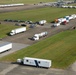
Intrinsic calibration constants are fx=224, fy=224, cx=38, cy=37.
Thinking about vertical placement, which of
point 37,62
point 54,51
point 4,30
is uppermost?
point 37,62

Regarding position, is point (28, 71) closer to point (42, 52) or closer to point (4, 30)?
point (42, 52)

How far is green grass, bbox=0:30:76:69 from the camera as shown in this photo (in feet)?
228

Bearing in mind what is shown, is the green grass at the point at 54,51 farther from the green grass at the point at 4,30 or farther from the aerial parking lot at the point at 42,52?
the green grass at the point at 4,30

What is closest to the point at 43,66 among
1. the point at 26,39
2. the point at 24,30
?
the point at 26,39

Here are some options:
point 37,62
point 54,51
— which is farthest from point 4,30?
point 37,62

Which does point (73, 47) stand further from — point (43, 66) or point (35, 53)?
point (43, 66)

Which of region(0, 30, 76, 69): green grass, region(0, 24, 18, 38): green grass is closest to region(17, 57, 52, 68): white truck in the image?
region(0, 30, 76, 69): green grass

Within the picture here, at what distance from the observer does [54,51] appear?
78.8m

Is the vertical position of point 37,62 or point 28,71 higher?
point 37,62

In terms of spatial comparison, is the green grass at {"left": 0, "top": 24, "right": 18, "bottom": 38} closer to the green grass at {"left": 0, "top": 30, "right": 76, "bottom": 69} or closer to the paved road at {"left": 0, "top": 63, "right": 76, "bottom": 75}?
the green grass at {"left": 0, "top": 30, "right": 76, "bottom": 69}

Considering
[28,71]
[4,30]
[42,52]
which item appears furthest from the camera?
[4,30]

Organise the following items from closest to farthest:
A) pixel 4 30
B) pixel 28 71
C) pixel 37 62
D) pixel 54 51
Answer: pixel 28 71 → pixel 37 62 → pixel 54 51 → pixel 4 30

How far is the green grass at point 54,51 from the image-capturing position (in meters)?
69.5

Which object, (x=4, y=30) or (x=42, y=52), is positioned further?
(x=4, y=30)
